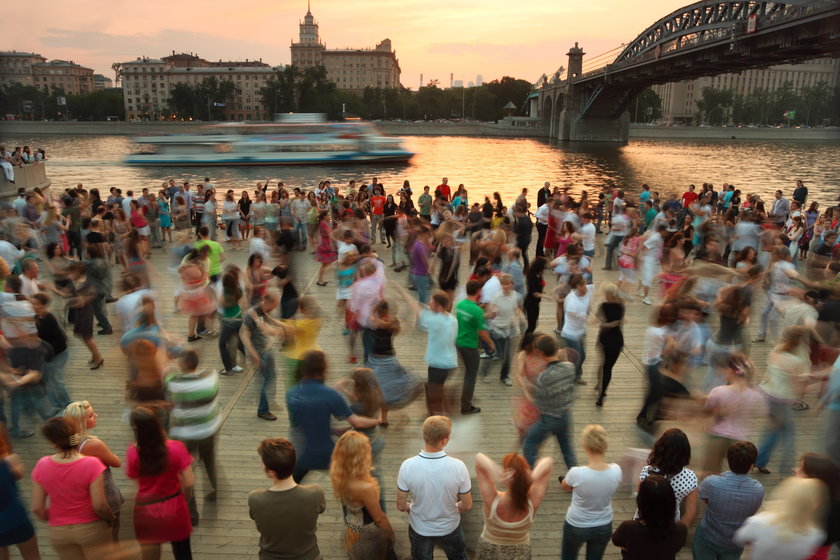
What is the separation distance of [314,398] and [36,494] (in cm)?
178

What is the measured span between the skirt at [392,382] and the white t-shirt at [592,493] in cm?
201

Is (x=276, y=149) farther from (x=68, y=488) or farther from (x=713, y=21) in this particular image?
(x=68, y=488)

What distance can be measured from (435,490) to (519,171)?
49.8 meters

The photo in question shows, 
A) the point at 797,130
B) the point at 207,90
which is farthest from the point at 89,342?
the point at 207,90

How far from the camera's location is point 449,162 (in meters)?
58.8

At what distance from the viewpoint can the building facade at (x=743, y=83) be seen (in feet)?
547

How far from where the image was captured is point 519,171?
169 ft

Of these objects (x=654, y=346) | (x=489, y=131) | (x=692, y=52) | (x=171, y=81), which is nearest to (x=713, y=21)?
(x=692, y=52)

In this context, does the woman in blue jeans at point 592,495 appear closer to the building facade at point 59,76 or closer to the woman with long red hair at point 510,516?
the woman with long red hair at point 510,516

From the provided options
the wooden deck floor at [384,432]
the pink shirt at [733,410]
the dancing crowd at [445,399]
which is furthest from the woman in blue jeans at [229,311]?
the pink shirt at [733,410]

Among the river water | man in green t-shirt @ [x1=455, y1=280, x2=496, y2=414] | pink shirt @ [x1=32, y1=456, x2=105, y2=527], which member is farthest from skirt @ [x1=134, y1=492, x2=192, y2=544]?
the river water

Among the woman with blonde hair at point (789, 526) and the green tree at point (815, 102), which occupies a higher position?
the green tree at point (815, 102)

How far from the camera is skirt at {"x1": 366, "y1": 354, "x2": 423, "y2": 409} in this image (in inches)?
216

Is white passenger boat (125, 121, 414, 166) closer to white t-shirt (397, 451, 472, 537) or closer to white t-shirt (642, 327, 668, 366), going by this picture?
white t-shirt (642, 327, 668, 366)
